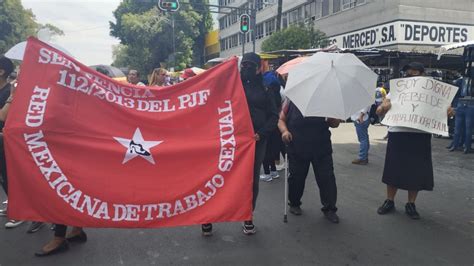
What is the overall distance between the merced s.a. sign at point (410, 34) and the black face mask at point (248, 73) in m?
18.6

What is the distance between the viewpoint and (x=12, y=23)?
157 ft

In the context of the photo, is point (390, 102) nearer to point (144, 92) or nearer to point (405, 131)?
point (405, 131)

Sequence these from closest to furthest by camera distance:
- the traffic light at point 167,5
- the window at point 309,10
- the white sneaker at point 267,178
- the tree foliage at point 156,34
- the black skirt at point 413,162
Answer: the black skirt at point 413,162, the white sneaker at point 267,178, the traffic light at point 167,5, the window at point 309,10, the tree foliage at point 156,34

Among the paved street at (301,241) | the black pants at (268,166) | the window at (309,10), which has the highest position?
the window at (309,10)

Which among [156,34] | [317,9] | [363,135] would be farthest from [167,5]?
→ [156,34]

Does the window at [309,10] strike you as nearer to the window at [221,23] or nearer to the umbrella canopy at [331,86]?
the window at [221,23]

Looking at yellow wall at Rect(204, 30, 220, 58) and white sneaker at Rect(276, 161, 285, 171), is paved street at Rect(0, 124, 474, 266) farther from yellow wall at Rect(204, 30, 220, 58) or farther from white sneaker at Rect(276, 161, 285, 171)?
yellow wall at Rect(204, 30, 220, 58)

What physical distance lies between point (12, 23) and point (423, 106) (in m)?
52.7

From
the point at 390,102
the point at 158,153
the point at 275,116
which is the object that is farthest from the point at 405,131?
the point at 158,153

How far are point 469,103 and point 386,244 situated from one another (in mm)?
6780

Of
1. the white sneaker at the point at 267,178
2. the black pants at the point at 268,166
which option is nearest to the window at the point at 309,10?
the black pants at the point at 268,166

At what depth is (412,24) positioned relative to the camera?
21.1 metres

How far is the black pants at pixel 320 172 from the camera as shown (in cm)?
467

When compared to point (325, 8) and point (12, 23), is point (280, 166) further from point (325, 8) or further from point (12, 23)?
point (12, 23)
